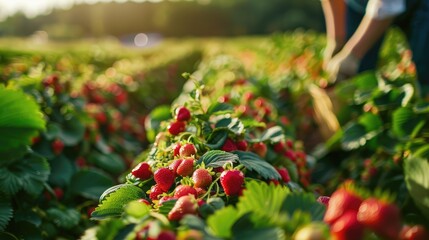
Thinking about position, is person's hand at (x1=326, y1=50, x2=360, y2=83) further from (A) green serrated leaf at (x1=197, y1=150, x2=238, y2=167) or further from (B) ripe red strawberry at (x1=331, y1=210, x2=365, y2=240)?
(B) ripe red strawberry at (x1=331, y1=210, x2=365, y2=240)

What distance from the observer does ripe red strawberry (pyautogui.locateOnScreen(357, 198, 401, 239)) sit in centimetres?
88

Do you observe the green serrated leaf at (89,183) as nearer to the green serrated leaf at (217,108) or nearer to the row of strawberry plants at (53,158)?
the row of strawberry plants at (53,158)

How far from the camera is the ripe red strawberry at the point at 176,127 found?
1945 mm

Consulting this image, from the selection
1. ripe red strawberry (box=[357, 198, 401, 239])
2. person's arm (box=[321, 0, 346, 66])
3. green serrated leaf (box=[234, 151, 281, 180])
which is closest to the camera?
ripe red strawberry (box=[357, 198, 401, 239])

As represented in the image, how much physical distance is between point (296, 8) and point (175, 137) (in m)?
40.2

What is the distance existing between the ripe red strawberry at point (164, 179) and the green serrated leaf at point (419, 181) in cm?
65

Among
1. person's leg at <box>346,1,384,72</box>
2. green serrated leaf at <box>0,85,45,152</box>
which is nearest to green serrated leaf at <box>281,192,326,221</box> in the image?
green serrated leaf at <box>0,85,45,152</box>

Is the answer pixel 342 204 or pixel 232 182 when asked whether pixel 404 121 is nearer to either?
pixel 232 182

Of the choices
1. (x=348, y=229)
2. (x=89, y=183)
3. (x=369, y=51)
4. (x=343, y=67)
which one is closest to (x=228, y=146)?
(x=348, y=229)

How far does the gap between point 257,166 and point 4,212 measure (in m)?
1.02

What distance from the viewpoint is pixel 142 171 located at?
1.62 metres

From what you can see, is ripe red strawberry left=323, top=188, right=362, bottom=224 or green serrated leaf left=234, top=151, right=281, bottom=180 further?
green serrated leaf left=234, top=151, right=281, bottom=180

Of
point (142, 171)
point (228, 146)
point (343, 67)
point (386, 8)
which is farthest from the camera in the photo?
point (343, 67)

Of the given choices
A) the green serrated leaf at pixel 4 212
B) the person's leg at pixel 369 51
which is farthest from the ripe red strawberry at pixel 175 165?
the person's leg at pixel 369 51
